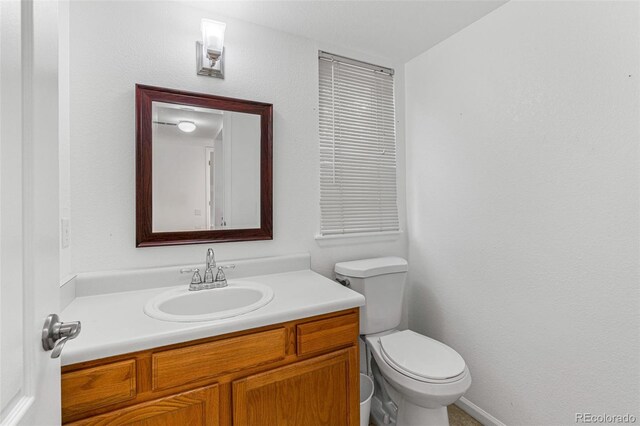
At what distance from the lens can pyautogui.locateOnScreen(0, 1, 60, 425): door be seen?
0.45m

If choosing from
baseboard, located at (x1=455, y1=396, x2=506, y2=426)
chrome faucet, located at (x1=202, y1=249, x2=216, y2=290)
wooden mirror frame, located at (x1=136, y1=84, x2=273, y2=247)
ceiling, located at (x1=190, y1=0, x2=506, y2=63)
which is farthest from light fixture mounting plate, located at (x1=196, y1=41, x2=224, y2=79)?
baseboard, located at (x1=455, y1=396, x2=506, y2=426)

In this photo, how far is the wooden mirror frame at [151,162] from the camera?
1424mm

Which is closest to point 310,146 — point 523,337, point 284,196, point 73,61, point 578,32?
point 284,196

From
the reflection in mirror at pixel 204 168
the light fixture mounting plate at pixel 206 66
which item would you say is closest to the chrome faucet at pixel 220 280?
the reflection in mirror at pixel 204 168

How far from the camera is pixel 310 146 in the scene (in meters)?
1.88

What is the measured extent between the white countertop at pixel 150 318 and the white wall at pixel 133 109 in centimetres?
24

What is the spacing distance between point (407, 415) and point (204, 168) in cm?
163

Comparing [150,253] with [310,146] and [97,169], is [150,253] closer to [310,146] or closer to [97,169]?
[97,169]

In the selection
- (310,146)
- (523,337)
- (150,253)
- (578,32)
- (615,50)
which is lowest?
(523,337)

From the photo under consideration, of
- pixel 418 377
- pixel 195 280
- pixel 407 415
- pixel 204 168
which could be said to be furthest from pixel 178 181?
pixel 407 415

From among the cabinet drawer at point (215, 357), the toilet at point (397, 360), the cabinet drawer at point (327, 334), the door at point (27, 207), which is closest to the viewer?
the door at point (27, 207)

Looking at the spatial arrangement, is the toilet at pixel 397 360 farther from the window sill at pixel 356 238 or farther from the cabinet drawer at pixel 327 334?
the cabinet drawer at pixel 327 334

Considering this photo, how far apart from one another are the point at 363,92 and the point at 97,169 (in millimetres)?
1663

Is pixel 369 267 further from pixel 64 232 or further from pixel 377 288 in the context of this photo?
pixel 64 232
